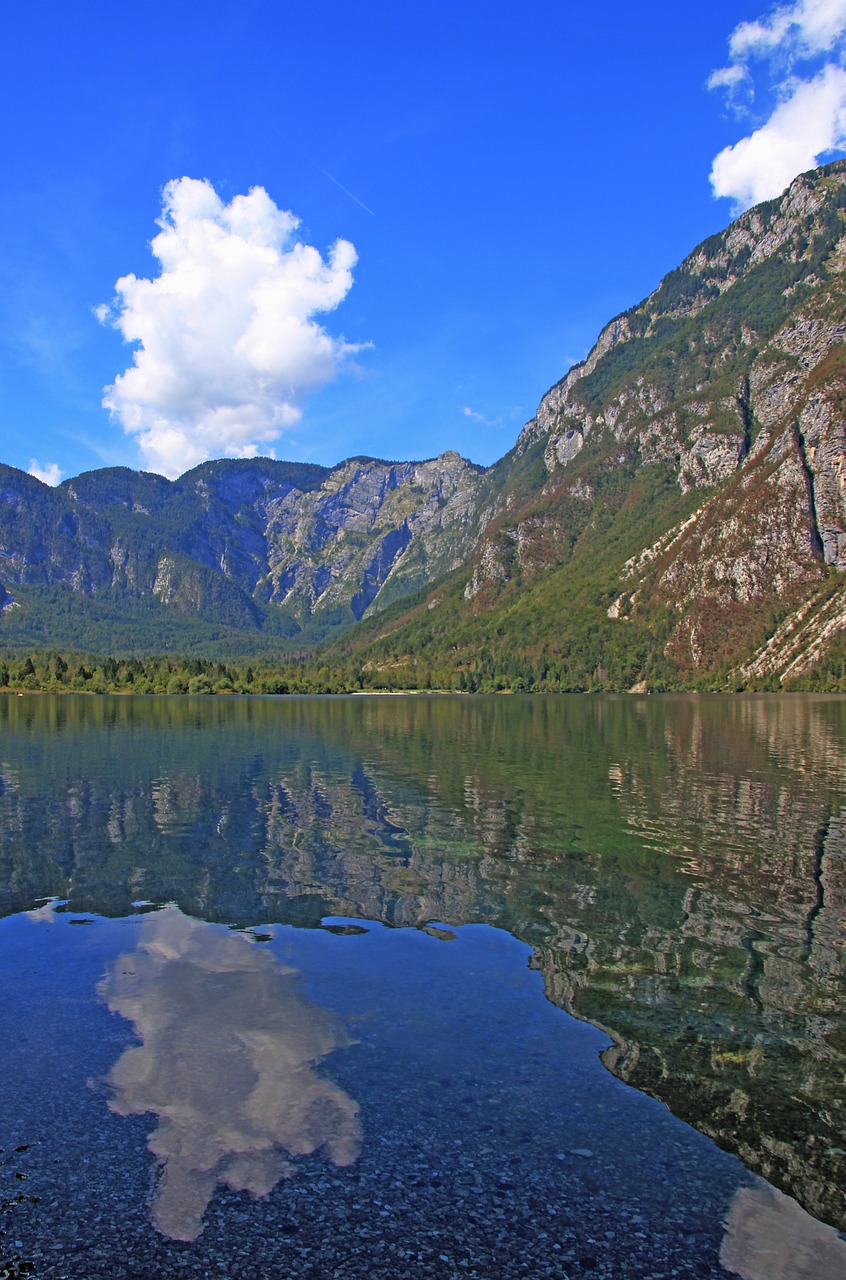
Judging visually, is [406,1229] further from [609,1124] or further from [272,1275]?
[609,1124]

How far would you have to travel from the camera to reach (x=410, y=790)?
5038cm

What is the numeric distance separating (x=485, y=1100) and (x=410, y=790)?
36778 mm

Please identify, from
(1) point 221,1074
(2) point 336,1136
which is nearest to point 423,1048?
(2) point 336,1136

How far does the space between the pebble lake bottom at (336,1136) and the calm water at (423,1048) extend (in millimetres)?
54

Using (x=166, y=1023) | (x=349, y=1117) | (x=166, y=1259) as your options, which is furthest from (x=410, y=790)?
(x=166, y=1259)

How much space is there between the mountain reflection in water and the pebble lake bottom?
48mm

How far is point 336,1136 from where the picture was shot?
12.5 metres

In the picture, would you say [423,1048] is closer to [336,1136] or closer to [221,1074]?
[336,1136]

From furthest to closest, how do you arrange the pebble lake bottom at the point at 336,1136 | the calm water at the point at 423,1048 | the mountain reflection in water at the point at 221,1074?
the mountain reflection in water at the point at 221,1074, the calm water at the point at 423,1048, the pebble lake bottom at the point at 336,1136

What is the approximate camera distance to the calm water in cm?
1036

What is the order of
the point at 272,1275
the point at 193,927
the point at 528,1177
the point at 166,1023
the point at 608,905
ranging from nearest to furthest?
the point at 272,1275, the point at 528,1177, the point at 166,1023, the point at 193,927, the point at 608,905

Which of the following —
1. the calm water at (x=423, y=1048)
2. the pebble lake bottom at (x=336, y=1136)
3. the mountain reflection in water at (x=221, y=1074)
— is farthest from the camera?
the mountain reflection in water at (x=221, y=1074)

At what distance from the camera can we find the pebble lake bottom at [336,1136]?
9992mm

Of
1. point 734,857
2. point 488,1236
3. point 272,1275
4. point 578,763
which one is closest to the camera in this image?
point 272,1275
